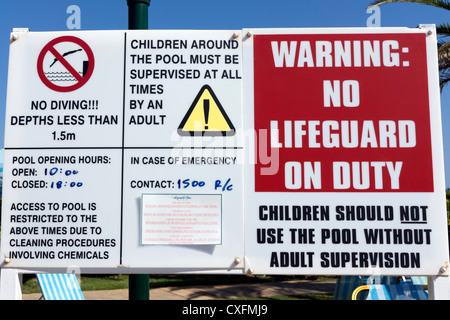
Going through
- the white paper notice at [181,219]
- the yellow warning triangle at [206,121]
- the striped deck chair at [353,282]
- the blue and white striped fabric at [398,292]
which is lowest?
the striped deck chair at [353,282]

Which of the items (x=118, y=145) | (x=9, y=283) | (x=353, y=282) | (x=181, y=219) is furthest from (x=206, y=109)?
(x=353, y=282)

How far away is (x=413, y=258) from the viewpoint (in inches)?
125

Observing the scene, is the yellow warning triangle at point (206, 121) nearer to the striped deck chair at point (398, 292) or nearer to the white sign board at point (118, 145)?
the white sign board at point (118, 145)

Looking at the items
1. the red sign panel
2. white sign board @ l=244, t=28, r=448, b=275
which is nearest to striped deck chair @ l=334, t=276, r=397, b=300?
white sign board @ l=244, t=28, r=448, b=275

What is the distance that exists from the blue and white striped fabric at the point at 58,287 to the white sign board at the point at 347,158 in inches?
132

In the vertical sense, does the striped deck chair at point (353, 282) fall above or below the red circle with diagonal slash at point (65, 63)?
below

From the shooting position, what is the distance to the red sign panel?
3.23 m

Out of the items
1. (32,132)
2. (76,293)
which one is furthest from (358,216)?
(76,293)

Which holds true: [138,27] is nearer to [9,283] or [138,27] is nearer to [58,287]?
[9,283]

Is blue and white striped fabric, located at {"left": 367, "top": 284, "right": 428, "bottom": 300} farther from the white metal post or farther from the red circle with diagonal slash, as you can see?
the red circle with diagonal slash

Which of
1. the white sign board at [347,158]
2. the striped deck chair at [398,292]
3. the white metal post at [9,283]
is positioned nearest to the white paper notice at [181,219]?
the white sign board at [347,158]

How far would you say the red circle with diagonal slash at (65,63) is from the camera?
3.35 meters

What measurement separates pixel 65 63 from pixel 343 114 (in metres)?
1.98

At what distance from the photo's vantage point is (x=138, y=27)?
3797 millimetres
